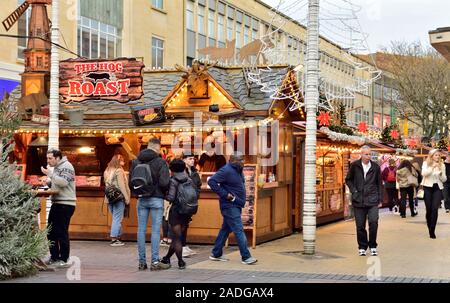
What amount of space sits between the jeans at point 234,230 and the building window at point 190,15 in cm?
3054

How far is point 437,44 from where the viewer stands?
11148 mm

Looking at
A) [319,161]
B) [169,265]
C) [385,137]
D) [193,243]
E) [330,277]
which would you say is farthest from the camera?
[385,137]

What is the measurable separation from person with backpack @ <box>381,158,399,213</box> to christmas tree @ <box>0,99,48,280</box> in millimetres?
13384

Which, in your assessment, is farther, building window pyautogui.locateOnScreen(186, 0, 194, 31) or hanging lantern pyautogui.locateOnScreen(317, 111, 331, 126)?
building window pyautogui.locateOnScreen(186, 0, 194, 31)

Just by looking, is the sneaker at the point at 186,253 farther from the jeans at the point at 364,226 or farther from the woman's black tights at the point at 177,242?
the jeans at the point at 364,226

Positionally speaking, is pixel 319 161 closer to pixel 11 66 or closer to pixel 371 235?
pixel 371 235

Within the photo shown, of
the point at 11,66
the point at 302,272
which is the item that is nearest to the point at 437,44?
the point at 302,272

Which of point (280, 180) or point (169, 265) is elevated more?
point (280, 180)

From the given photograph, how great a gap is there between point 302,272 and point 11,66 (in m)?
19.6

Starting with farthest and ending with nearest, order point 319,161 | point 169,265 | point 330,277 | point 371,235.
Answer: point 319,161
point 371,235
point 169,265
point 330,277

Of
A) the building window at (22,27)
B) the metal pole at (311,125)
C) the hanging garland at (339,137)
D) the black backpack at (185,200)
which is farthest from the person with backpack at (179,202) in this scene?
the building window at (22,27)

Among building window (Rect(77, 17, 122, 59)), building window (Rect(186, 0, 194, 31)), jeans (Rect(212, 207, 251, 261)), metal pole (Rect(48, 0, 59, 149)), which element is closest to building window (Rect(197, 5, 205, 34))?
building window (Rect(186, 0, 194, 31))

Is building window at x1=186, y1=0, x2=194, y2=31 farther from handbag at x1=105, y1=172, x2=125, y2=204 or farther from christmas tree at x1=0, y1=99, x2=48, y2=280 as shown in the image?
christmas tree at x1=0, y1=99, x2=48, y2=280

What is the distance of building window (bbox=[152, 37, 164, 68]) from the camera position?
119 ft
